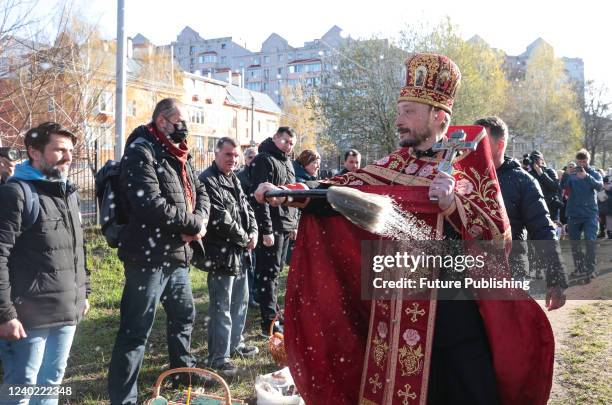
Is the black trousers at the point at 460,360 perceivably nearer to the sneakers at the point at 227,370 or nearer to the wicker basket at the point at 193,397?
the wicker basket at the point at 193,397

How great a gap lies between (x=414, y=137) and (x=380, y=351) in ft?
3.83

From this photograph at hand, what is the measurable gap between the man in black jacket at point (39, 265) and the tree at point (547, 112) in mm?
48460

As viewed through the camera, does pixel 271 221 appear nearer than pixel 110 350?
No

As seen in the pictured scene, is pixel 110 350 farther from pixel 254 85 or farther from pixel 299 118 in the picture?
pixel 254 85

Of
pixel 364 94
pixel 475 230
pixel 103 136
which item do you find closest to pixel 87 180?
pixel 103 136

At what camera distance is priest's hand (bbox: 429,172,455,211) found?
260 cm

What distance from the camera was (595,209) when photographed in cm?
1063

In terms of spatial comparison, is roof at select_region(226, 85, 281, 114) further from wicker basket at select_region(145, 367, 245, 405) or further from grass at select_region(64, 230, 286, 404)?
wicker basket at select_region(145, 367, 245, 405)

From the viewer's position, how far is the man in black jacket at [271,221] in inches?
256

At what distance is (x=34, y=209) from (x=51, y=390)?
1.19 meters

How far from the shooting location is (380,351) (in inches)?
115

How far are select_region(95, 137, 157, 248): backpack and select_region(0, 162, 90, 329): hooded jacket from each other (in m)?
0.46

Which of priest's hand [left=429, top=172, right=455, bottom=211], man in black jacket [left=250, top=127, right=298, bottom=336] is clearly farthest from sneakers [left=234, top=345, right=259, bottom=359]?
priest's hand [left=429, top=172, right=455, bottom=211]

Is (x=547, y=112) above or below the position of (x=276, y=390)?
above
